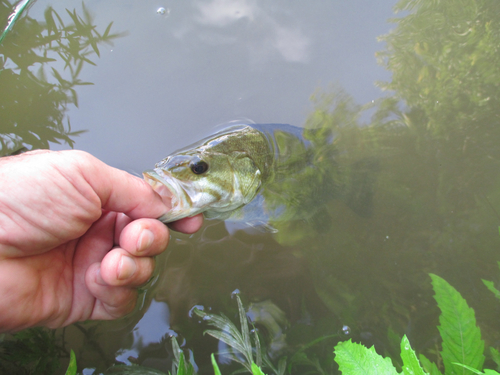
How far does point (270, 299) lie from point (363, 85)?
176 centimetres

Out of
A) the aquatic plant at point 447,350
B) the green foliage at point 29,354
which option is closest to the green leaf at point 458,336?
the aquatic plant at point 447,350

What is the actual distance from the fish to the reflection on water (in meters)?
0.96

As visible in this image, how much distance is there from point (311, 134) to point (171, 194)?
1.25 m

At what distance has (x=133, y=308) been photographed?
1819mm

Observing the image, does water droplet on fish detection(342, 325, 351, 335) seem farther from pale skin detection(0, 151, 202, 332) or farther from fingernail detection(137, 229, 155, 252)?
fingernail detection(137, 229, 155, 252)

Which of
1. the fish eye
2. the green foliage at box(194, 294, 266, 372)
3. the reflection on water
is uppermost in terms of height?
the reflection on water

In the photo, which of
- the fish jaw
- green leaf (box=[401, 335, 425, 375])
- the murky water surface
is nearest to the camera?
green leaf (box=[401, 335, 425, 375])

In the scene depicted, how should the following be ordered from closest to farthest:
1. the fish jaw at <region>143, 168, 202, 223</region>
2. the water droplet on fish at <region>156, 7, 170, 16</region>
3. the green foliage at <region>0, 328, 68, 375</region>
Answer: the fish jaw at <region>143, 168, 202, 223</region>, the green foliage at <region>0, 328, 68, 375</region>, the water droplet on fish at <region>156, 7, 170, 16</region>

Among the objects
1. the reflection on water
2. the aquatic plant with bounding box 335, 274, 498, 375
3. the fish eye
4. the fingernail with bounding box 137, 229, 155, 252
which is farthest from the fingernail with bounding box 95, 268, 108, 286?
the aquatic plant with bounding box 335, 274, 498, 375

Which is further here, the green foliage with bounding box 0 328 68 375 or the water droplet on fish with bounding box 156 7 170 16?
the water droplet on fish with bounding box 156 7 170 16

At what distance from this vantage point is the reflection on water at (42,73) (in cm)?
208

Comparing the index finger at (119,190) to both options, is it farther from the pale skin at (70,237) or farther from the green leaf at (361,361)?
the green leaf at (361,361)

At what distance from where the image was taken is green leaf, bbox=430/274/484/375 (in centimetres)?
141

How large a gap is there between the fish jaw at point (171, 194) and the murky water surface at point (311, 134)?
0.49 m
